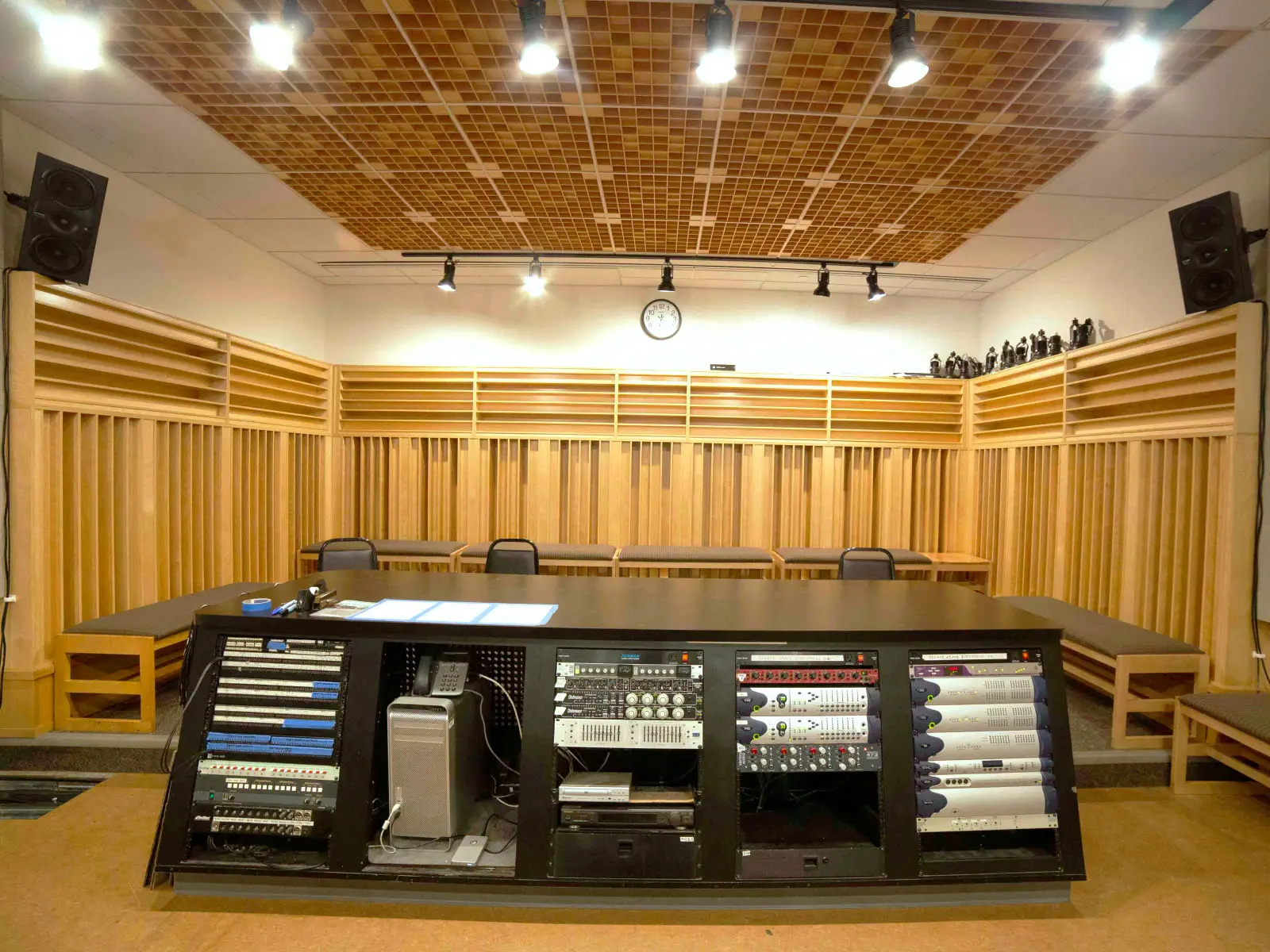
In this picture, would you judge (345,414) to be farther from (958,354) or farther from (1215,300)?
(1215,300)

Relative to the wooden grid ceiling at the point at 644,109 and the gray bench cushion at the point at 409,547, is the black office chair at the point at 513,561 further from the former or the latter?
the wooden grid ceiling at the point at 644,109

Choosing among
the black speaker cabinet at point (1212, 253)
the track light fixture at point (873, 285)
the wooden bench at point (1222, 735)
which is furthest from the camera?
the track light fixture at point (873, 285)

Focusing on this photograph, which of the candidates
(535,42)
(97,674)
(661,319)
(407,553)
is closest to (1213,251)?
(535,42)

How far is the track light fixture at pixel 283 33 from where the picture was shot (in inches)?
84.1

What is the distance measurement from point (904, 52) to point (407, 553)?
4795mm

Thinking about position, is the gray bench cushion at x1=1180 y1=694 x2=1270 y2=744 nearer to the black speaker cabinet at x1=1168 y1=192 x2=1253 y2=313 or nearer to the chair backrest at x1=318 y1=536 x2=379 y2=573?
the black speaker cabinet at x1=1168 y1=192 x2=1253 y2=313

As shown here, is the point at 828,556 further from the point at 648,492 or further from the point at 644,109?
the point at 644,109

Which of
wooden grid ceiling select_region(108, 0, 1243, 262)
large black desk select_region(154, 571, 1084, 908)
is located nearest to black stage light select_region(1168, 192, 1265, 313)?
wooden grid ceiling select_region(108, 0, 1243, 262)

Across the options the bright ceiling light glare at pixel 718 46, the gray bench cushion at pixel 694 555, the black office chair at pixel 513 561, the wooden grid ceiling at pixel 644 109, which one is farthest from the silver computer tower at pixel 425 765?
the gray bench cushion at pixel 694 555

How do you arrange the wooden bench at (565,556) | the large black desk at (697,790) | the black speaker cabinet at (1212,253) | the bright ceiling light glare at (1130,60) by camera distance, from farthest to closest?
the wooden bench at (565,556), the black speaker cabinet at (1212,253), the bright ceiling light glare at (1130,60), the large black desk at (697,790)

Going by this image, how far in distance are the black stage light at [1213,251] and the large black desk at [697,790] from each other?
2.33 m

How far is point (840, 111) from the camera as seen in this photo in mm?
2898

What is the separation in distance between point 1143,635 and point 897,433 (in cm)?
290

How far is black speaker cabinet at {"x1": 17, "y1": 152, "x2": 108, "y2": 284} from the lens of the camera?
287 cm
